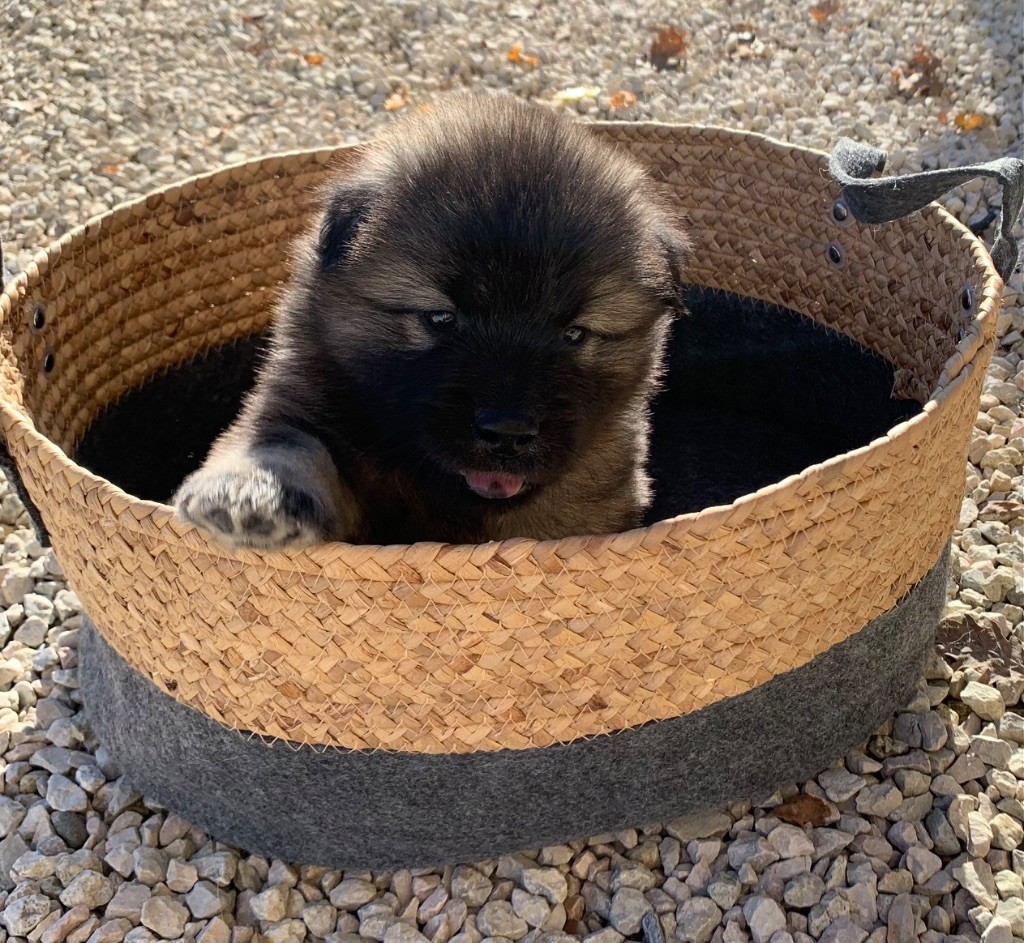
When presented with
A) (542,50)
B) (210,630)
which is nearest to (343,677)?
Result: (210,630)

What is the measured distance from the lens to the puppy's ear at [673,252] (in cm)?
212

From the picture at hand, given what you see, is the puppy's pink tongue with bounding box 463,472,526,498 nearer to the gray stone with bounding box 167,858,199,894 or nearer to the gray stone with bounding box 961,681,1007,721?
the gray stone with bounding box 167,858,199,894

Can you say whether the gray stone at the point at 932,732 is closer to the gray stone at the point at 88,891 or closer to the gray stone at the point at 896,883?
the gray stone at the point at 896,883

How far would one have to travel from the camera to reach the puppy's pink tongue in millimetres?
1928

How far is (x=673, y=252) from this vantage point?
84.6 inches

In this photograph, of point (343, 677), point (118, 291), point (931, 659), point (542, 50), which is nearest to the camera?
point (343, 677)

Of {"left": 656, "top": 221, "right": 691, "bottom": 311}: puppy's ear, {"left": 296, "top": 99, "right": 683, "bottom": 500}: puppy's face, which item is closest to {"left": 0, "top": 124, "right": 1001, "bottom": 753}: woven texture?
{"left": 296, "top": 99, "right": 683, "bottom": 500}: puppy's face

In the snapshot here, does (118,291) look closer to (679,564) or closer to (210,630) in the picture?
(210,630)

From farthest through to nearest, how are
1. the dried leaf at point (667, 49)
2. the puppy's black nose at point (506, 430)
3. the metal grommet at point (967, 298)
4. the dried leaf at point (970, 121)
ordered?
the dried leaf at point (667, 49) → the dried leaf at point (970, 121) → the metal grommet at point (967, 298) → the puppy's black nose at point (506, 430)

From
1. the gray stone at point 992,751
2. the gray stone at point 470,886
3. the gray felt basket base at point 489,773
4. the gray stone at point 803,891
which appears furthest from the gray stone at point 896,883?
the gray stone at point 470,886

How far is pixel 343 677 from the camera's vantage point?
1794mm

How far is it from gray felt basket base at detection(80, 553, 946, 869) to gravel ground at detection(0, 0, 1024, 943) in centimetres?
7

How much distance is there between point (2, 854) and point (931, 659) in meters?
1.91

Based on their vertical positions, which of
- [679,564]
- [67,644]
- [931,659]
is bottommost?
[67,644]
